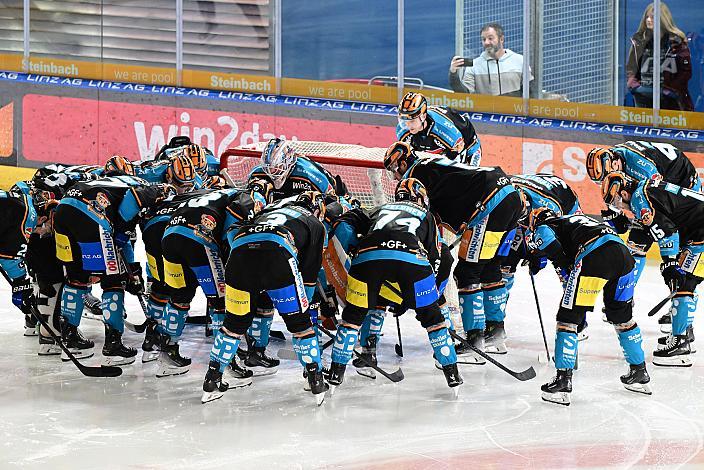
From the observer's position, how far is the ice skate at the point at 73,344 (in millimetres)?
6164

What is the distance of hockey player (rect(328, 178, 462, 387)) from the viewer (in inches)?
205

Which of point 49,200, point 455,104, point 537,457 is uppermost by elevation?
point 455,104

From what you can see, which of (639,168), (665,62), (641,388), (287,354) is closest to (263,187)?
(287,354)

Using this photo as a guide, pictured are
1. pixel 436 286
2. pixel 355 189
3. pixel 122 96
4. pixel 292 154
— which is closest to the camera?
pixel 436 286

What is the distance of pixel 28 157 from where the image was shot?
1141 centimetres

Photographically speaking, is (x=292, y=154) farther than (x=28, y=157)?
No

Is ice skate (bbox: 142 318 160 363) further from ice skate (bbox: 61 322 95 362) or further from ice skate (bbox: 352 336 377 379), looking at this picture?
ice skate (bbox: 352 336 377 379)

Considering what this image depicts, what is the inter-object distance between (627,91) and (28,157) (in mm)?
5761

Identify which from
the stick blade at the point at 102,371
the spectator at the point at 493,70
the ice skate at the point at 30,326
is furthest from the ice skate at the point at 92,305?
the spectator at the point at 493,70

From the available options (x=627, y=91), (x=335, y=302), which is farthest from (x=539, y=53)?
(x=335, y=302)

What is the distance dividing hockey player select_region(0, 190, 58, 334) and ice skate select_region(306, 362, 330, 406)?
1.77 metres

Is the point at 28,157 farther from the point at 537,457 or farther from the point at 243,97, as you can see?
the point at 537,457

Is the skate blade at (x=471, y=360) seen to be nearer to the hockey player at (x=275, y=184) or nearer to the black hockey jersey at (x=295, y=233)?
the hockey player at (x=275, y=184)

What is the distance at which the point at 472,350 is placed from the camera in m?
6.16
